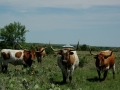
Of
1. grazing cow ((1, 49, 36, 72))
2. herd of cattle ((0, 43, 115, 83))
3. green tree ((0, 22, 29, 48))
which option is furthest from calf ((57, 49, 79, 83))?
green tree ((0, 22, 29, 48))

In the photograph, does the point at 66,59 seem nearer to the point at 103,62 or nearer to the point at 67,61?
the point at 67,61

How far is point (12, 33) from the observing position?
242 ft

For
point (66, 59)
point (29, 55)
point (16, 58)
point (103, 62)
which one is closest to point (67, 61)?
point (66, 59)

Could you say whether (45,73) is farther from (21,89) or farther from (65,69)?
(21,89)

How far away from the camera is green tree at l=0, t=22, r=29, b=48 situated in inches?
2864

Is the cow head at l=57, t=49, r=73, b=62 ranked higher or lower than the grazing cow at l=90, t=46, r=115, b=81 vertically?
higher

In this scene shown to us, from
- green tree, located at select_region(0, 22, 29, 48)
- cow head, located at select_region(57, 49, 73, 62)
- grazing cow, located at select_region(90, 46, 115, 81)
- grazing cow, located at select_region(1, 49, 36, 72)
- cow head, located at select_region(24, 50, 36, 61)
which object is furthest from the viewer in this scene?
green tree, located at select_region(0, 22, 29, 48)

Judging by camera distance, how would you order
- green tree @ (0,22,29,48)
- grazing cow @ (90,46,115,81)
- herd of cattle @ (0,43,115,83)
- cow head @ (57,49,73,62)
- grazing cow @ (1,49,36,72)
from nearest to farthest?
cow head @ (57,49,73,62) → herd of cattle @ (0,43,115,83) → grazing cow @ (90,46,115,81) → grazing cow @ (1,49,36,72) → green tree @ (0,22,29,48)

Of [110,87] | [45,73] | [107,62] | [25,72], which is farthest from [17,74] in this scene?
[107,62]

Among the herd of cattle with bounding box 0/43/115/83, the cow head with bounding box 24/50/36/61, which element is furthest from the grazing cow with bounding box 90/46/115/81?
the cow head with bounding box 24/50/36/61

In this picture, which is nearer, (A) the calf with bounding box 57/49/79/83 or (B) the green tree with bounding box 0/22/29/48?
(A) the calf with bounding box 57/49/79/83

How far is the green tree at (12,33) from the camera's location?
239ft

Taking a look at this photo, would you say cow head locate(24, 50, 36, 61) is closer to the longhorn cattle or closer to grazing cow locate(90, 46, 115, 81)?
the longhorn cattle

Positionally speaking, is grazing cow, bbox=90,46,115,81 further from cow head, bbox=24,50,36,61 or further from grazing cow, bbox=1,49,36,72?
grazing cow, bbox=1,49,36,72
